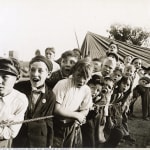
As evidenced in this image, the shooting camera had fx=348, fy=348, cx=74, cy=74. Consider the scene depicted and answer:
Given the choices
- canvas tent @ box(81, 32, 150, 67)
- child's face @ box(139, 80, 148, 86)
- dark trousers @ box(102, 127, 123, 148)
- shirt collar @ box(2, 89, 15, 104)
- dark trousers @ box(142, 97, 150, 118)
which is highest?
canvas tent @ box(81, 32, 150, 67)

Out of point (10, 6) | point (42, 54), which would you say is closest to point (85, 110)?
point (42, 54)

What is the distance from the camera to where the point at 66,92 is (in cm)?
266

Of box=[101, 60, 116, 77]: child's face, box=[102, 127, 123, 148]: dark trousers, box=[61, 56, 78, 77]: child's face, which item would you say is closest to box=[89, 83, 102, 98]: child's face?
box=[101, 60, 116, 77]: child's face

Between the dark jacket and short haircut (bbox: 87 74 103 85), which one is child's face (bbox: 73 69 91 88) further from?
the dark jacket

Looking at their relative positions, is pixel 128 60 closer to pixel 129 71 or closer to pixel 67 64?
pixel 129 71

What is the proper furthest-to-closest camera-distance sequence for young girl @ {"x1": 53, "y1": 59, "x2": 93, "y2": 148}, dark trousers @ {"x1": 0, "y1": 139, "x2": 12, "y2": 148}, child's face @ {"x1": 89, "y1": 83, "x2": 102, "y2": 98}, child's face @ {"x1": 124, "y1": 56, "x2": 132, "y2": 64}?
1. child's face @ {"x1": 124, "y1": 56, "x2": 132, "y2": 64}
2. child's face @ {"x1": 89, "y1": 83, "x2": 102, "y2": 98}
3. young girl @ {"x1": 53, "y1": 59, "x2": 93, "y2": 148}
4. dark trousers @ {"x1": 0, "y1": 139, "x2": 12, "y2": 148}

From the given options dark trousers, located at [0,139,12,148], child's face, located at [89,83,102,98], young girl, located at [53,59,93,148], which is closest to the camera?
dark trousers, located at [0,139,12,148]

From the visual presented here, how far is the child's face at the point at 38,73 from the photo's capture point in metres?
2.58

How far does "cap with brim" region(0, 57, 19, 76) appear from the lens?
255 cm

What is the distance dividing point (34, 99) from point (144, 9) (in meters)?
1.20

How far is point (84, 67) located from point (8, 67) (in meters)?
0.58

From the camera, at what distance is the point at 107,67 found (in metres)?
2.79

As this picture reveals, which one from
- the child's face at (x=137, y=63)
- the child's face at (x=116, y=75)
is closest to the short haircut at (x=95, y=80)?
the child's face at (x=116, y=75)

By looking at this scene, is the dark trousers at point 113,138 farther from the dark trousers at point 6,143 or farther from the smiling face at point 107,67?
the dark trousers at point 6,143
